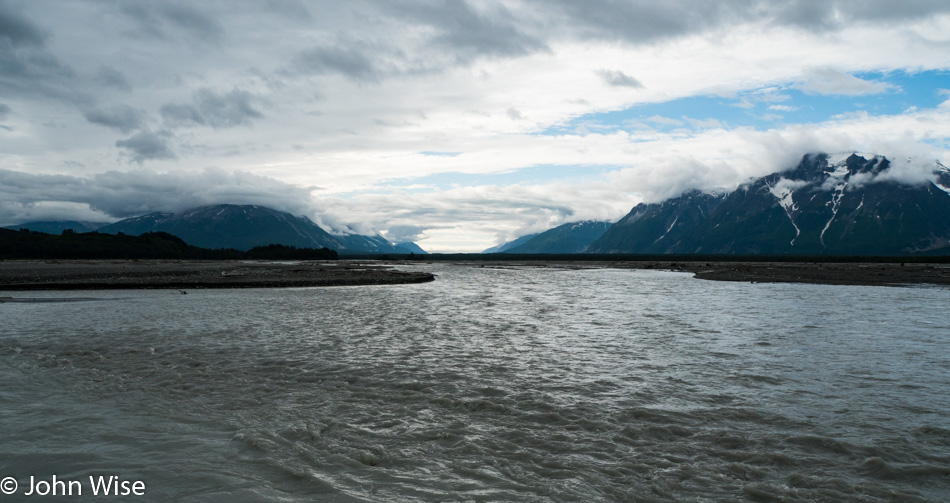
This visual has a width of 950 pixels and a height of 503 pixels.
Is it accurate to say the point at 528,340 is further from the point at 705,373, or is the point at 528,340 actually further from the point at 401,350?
the point at 705,373

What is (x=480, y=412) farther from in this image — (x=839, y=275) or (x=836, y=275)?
(x=839, y=275)

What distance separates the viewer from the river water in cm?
870

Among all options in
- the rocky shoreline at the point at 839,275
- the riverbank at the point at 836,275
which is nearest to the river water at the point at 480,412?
the rocky shoreline at the point at 839,275

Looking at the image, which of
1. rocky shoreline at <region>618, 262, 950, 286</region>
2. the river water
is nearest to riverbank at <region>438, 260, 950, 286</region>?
rocky shoreline at <region>618, 262, 950, 286</region>

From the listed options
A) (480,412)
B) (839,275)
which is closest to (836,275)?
(839,275)

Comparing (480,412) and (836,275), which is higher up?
(836,275)

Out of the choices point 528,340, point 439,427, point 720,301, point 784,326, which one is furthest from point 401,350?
point 720,301

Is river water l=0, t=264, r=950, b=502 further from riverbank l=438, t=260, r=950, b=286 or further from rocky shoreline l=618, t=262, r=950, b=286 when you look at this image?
riverbank l=438, t=260, r=950, b=286

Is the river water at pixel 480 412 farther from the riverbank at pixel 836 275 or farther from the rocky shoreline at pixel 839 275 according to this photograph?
the riverbank at pixel 836 275

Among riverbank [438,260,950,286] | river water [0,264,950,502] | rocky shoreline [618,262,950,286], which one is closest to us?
river water [0,264,950,502]

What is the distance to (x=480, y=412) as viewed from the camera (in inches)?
501

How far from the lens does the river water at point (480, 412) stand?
8703 mm

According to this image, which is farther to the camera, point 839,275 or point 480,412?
point 839,275

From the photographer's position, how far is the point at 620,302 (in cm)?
4284
